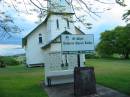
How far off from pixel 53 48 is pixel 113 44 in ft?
122

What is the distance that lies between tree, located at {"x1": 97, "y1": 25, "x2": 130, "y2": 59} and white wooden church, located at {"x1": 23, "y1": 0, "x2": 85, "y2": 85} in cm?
2744

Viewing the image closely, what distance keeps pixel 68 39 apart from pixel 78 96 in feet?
11.8

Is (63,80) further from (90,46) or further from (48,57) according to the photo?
(90,46)

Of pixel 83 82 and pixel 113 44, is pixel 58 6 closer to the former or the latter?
pixel 83 82

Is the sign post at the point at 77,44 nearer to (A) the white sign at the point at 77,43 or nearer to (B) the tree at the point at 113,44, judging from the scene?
(A) the white sign at the point at 77,43

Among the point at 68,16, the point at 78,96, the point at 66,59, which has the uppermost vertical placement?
the point at 68,16

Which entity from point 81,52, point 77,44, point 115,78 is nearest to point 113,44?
point 115,78

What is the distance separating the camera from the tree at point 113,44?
75.0 m

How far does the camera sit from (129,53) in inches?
3000

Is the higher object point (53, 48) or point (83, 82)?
point (53, 48)

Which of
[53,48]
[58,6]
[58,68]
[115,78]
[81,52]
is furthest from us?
[53,48]

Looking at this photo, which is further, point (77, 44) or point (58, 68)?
point (58, 68)

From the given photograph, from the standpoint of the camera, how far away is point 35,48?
165ft

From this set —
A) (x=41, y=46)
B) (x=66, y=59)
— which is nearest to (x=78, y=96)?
(x=66, y=59)
